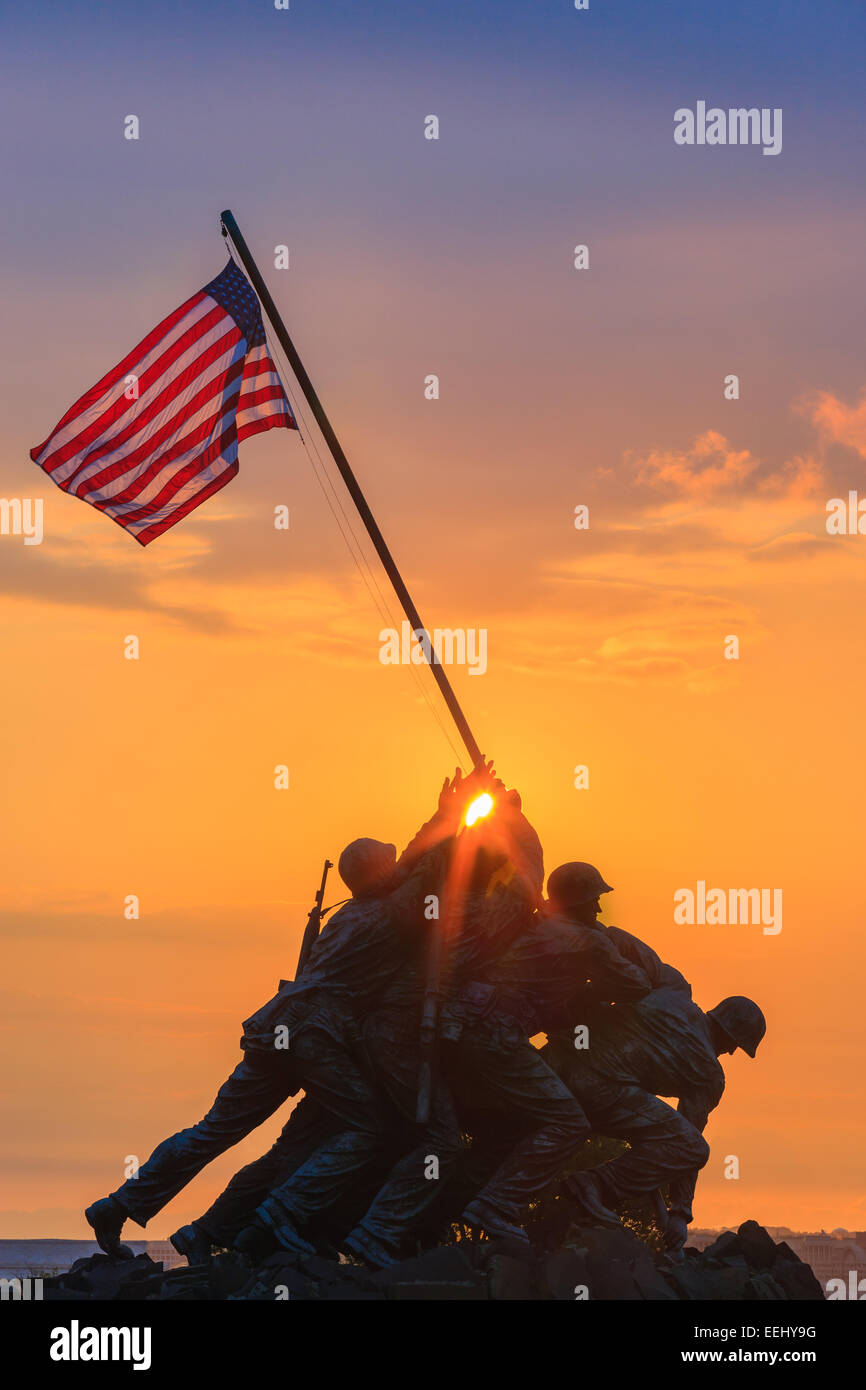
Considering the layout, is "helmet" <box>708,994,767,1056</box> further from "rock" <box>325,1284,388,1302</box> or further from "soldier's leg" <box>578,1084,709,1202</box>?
"rock" <box>325,1284,388,1302</box>

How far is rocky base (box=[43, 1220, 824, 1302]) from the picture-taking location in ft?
79.9

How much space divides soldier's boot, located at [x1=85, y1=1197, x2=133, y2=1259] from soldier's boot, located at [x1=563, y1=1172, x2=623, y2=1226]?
4967 millimetres

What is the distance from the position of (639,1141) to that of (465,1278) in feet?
11.7

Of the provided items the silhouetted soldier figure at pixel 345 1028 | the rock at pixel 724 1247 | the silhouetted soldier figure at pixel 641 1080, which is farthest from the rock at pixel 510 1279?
the rock at pixel 724 1247

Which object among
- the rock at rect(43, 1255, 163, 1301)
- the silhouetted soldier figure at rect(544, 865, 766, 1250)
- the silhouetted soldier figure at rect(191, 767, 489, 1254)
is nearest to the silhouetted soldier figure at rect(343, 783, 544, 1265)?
the silhouetted soldier figure at rect(191, 767, 489, 1254)

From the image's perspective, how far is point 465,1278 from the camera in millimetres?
24422

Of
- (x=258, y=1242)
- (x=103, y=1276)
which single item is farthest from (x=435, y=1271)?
(x=103, y=1276)

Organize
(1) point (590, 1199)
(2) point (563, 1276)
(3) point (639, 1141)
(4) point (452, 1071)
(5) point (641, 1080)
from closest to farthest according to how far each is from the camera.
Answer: (2) point (563, 1276) → (4) point (452, 1071) → (1) point (590, 1199) → (3) point (639, 1141) → (5) point (641, 1080)

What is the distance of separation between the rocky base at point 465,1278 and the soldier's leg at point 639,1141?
1034mm

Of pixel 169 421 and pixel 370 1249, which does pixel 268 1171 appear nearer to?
pixel 370 1249

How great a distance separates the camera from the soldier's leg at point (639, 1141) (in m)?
27.2
